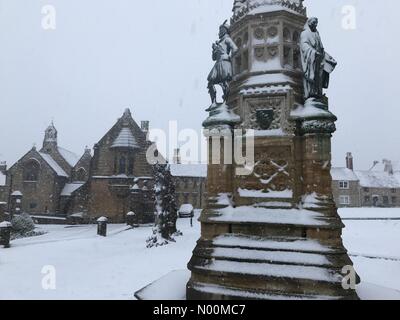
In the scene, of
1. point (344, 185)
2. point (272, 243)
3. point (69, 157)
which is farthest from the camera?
point (344, 185)

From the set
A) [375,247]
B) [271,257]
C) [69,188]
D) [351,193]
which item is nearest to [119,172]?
[69,188]

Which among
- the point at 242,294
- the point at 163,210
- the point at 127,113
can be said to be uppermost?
the point at 127,113

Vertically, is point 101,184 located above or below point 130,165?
below

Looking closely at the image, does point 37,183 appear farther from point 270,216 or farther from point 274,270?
point 274,270

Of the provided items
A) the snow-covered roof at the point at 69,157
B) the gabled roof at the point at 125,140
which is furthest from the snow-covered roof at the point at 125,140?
the snow-covered roof at the point at 69,157

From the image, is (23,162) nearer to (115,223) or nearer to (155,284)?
(115,223)

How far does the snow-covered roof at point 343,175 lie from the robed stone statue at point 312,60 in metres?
52.1

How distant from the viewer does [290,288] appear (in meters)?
6.48

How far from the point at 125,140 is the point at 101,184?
16.4 feet

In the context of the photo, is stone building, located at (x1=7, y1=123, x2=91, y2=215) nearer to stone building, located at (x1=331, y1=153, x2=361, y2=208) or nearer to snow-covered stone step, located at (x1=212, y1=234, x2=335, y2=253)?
snow-covered stone step, located at (x1=212, y1=234, x2=335, y2=253)

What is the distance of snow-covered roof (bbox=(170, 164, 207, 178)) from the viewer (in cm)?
5566

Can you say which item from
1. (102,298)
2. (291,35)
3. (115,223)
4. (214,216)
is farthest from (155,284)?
(115,223)

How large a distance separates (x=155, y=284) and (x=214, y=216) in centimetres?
225

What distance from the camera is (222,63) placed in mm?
8195
